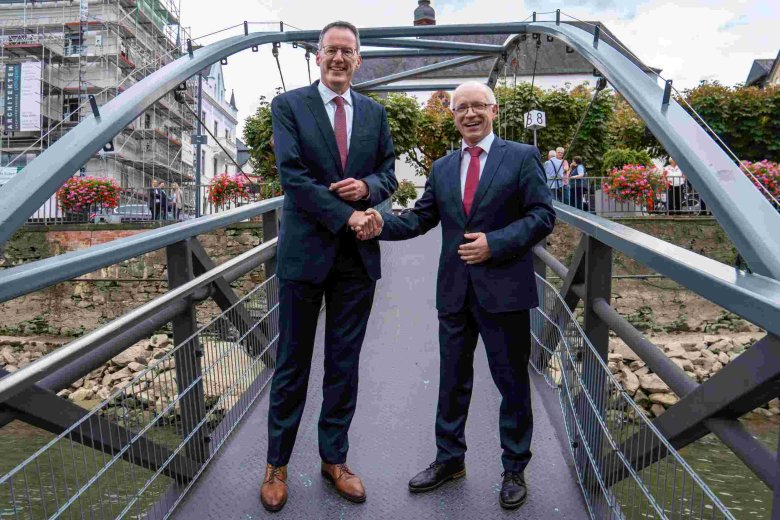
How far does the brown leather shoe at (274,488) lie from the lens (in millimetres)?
2271

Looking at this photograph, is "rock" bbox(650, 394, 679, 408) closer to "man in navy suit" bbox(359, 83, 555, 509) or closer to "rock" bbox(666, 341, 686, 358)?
"rock" bbox(666, 341, 686, 358)

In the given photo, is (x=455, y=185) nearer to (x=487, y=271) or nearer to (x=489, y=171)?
(x=489, y=171)

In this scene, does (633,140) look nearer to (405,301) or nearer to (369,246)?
(405,301)

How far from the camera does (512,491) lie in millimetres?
2305

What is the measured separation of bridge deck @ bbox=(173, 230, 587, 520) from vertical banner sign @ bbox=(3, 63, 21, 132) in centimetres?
2541

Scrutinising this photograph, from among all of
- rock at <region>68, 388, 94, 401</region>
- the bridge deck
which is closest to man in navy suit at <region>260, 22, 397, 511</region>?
the bridge deck

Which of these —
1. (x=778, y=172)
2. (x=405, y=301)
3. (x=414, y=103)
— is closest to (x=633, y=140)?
(x=414, y=103)

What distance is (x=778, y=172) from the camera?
1235 centimetres

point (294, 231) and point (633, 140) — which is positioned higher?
point (633, 140)

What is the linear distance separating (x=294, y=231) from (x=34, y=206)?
80 centimetres

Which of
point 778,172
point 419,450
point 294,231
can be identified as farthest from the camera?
point 778,172

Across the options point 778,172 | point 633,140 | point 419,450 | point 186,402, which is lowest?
point 419,450

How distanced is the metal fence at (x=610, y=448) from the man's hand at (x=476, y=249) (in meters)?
0.44

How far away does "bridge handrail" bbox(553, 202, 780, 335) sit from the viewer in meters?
1.12
